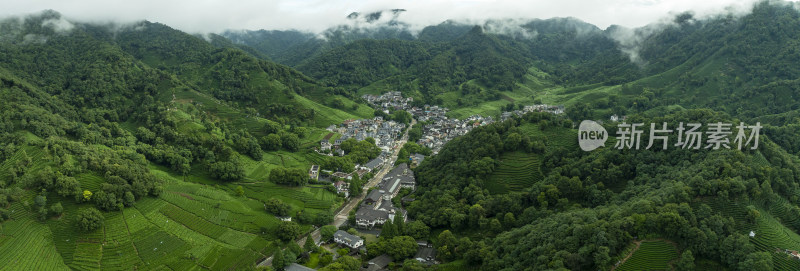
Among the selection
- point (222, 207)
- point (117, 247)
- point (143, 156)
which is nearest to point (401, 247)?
point (222, 207)

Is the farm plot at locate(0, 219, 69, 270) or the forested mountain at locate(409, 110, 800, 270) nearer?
the forested mountain at locate(409, 110, 800, 270)

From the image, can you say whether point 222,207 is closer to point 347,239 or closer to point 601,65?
point 347,239

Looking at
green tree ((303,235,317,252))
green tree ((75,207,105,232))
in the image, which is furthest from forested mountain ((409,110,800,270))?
green tree ((75,207,105,232))

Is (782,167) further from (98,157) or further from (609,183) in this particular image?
(98,157)

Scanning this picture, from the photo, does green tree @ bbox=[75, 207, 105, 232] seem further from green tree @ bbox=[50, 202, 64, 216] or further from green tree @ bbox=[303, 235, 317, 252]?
green tree @ bbox=[303, 235, 317, 252]

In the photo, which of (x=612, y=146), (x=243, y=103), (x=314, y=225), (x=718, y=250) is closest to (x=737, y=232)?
(x=718, y=250)
